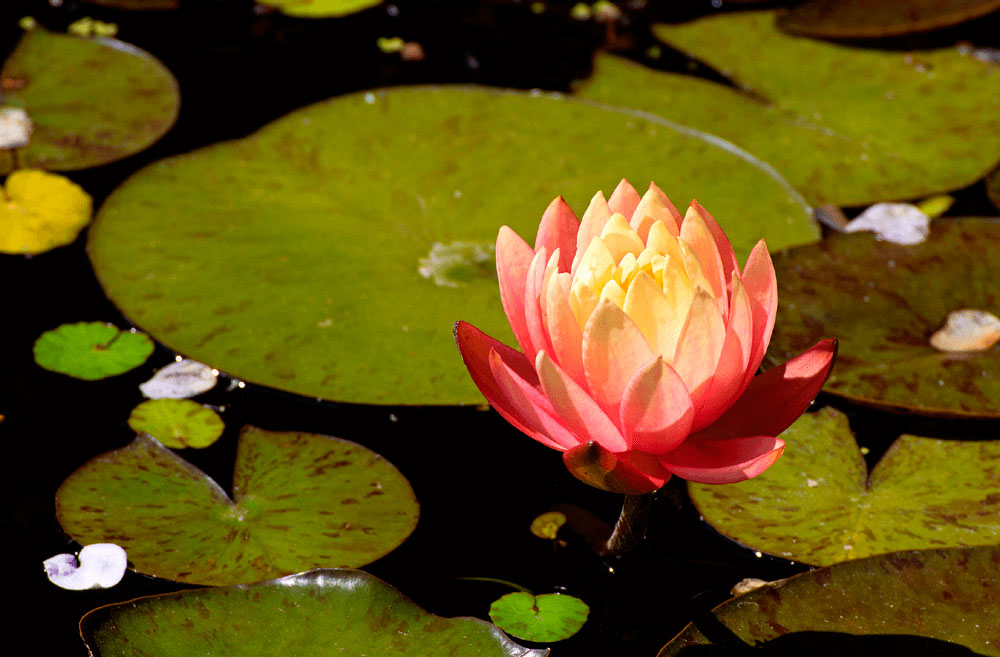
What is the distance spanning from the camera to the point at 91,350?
68.4 inches

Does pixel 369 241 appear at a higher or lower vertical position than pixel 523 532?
higher

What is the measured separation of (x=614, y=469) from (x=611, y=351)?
14cm

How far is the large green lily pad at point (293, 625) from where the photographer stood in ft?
3.76

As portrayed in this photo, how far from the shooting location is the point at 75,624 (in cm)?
130

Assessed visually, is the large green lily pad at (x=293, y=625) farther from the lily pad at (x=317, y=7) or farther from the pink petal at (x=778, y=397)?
the lily pad at (x=317, y=7)

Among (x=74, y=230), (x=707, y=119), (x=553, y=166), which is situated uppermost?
(x=74, y=230)

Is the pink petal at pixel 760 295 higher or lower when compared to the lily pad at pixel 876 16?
higher

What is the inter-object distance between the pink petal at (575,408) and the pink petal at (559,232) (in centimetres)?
20

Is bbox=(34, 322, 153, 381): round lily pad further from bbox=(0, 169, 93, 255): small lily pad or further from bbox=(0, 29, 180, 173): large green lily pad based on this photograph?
bbox=(0, 29, 180, 173): large green lily pad

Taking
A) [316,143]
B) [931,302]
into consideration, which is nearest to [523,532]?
[931,302]

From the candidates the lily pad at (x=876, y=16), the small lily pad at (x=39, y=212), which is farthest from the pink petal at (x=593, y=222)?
the lily pad at (x=876, y=16)

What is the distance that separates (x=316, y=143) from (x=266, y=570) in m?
1.23

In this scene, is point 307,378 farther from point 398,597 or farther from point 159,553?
point 398,597

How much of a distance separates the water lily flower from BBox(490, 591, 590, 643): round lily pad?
14.3 inches
